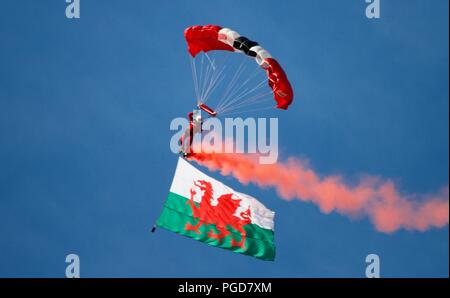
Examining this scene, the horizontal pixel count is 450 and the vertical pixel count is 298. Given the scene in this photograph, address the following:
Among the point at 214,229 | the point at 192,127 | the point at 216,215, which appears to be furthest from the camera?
the point at 216,215

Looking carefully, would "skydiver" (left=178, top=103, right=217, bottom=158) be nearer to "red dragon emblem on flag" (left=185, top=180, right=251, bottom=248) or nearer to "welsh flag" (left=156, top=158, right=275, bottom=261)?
"welsh flag" (left=156, top=158, right=275, bottom=261)

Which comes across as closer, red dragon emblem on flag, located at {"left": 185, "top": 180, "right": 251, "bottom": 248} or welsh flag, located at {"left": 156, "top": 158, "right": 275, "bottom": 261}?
welsh flag, located at {"left": 156, "top": 158, "right": 275, "bottom": 261}

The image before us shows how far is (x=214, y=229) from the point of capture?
105 feet

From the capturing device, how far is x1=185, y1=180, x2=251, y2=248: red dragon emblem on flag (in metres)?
32.0

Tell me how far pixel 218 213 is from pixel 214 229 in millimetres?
699

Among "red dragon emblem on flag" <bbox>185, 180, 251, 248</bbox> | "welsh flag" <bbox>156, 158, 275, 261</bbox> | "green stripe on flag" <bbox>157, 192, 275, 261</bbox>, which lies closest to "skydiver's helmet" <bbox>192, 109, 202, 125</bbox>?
"welsh flag" <bbox>156, 158, 275, 261</bbox>

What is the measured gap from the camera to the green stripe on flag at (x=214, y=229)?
31594mm

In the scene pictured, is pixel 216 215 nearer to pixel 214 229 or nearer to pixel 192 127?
pixel 214 229

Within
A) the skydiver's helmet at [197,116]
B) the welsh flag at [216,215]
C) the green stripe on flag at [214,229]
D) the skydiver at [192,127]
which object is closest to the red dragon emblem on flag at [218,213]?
the welsh flag at [216,215]

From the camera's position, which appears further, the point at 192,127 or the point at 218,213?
the point at 218,213

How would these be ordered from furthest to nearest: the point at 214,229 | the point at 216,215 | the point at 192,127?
the point at 216,215
the point at 214,229
the point at 192,127

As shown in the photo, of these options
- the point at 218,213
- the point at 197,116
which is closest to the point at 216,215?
the point at 218,213
